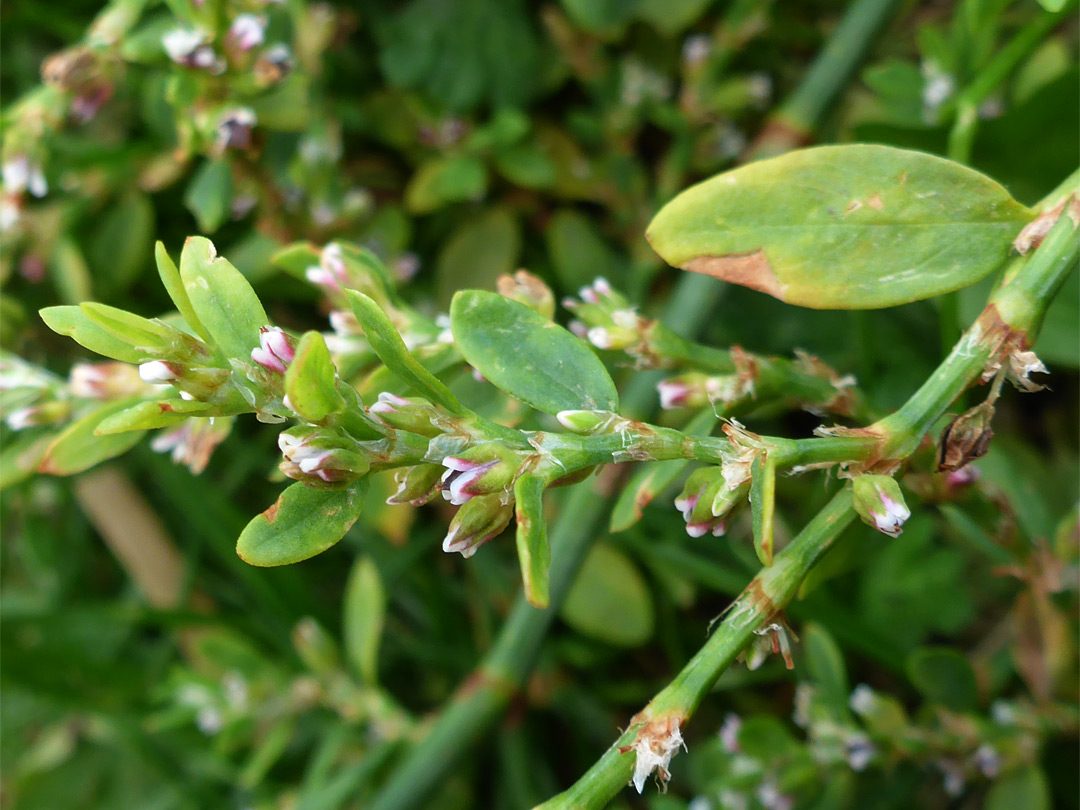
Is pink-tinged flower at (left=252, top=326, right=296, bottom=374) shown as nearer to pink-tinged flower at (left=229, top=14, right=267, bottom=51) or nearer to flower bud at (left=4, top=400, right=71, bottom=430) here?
flower bud at (left=4, top=400, right=71, bottom=430)

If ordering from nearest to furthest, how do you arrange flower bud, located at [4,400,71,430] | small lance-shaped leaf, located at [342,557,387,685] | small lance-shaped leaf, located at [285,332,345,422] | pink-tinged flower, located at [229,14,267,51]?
small lance-shaped leaf, located at [285,332,345,422]
flower bud, located at [4,400,71,430]
pink-tinged flower, located at [229,14,267,51]
small lance-shaped leaf, located at [342,557,387,685]

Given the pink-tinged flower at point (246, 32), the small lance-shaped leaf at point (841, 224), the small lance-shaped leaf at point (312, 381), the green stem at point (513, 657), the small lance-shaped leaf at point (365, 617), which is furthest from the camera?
the small lance-shaped leaf at point (365, 617)

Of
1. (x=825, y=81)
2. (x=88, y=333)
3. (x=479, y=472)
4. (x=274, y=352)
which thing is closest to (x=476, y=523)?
(x=479, y=472)

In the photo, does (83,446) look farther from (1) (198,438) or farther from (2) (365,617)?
(2) (365,617)

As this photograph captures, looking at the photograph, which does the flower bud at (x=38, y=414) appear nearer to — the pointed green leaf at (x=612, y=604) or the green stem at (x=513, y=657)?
the green stem at (x=513, y=657)

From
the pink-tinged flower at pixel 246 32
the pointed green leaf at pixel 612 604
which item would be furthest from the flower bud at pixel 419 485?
the pointed green leaf at pixel 612 604

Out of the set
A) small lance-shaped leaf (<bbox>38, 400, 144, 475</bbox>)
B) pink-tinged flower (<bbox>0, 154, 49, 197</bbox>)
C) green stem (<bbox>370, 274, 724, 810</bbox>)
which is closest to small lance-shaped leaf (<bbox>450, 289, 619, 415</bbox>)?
small lance-shaped leaf (<bbox>38, 400, 144, 475</bbox>)
